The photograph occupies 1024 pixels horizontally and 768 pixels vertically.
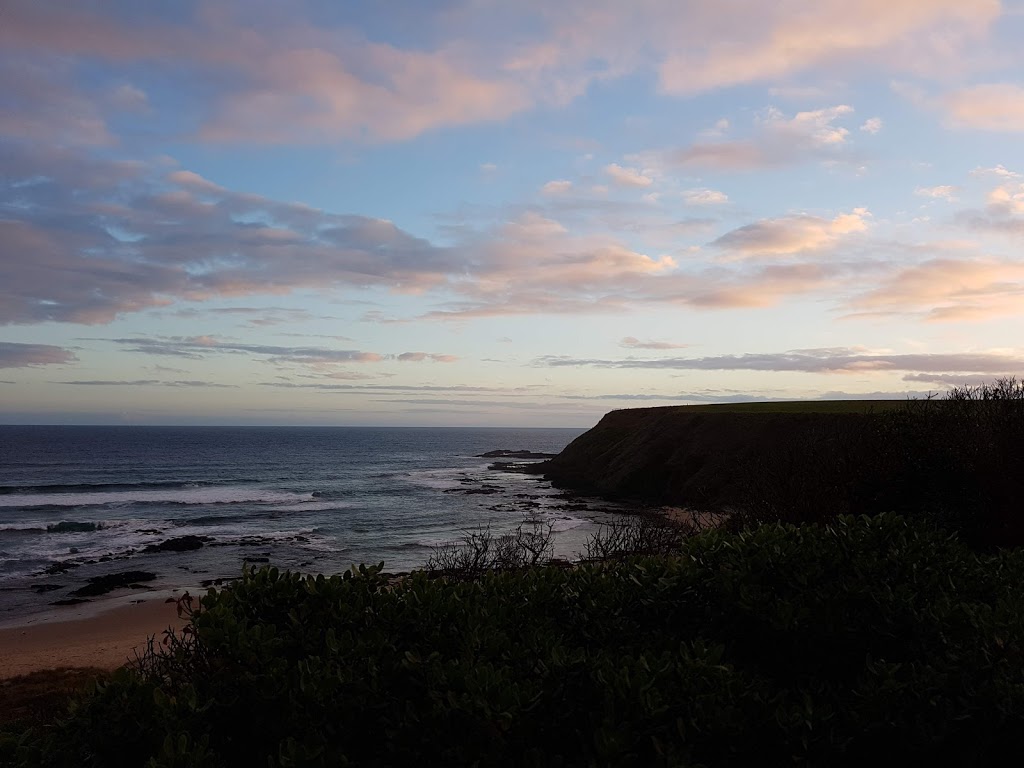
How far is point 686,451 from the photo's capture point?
5822 centimetres

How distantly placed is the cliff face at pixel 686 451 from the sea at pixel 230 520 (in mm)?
4964

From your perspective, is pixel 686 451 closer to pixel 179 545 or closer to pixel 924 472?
pixel 179 545

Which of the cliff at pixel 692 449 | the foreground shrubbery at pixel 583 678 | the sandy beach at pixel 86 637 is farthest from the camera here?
the cliff at pixel 692 449

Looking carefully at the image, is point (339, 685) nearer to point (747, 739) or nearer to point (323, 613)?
point (323, 613)

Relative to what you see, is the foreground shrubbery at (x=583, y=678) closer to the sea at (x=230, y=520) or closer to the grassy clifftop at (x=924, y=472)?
the grassy clifftop at (x=924, y=472)

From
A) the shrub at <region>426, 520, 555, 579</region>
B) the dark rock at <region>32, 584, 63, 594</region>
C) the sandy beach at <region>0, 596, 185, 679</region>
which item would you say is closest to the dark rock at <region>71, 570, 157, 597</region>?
the dark rock at <region>32, 584, 63, 594</region>

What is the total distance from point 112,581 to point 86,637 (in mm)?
9239

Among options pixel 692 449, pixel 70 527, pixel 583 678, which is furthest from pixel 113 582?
pixel 692 449

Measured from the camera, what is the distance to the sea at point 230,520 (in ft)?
113

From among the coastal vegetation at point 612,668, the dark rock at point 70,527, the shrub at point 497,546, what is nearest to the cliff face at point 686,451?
the shrub at point 497,546

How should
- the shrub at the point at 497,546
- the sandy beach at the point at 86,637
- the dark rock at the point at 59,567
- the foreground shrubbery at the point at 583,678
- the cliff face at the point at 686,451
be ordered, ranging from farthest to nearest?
the cliff face at the point at 686,451
the dark rock at the point at 59,567
the shrub at the point at 497,546
the sandy beach at the point at 86,637
the foreground shrubbery at the point at 583,678

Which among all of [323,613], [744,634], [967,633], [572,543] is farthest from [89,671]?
[572,543]

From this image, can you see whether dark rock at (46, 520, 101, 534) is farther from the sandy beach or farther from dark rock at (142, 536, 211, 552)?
the sandy beach

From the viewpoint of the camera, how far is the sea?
34.6 metres
